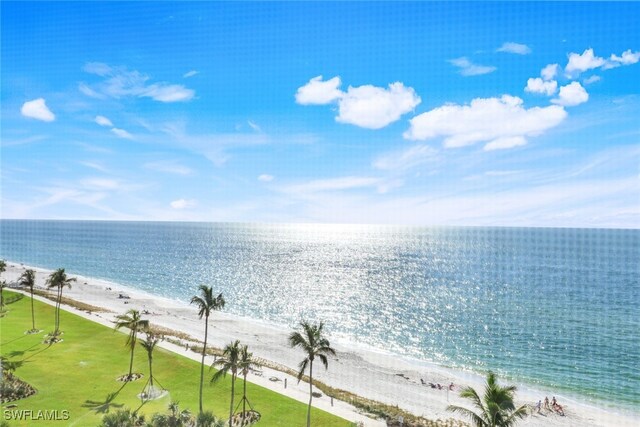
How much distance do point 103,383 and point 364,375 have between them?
118 ft

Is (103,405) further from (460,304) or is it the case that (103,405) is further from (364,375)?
(460,304)

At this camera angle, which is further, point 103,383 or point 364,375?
point 364,375

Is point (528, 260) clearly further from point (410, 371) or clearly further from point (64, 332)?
point (64, 332)

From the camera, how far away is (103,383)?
42031 millimetres

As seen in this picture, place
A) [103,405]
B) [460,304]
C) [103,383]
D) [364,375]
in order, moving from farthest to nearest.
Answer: [460,304] < [364,375] < [103,383] < [103,405]

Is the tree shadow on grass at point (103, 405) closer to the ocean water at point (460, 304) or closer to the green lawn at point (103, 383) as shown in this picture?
the green lawn at point (103, 383)

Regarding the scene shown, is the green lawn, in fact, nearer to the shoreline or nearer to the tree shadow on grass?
the tree shadow on grass

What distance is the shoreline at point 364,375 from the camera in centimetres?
4597

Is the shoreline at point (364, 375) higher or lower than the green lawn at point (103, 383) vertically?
lower

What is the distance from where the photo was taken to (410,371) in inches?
2400

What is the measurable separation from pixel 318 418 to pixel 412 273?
405 feet

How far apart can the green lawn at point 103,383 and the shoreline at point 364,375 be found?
4.02 meters

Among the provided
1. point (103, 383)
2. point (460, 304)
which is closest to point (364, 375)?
point (103, 383)

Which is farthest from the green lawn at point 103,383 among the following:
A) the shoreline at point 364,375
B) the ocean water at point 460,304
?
the ocean water at point 460,304
